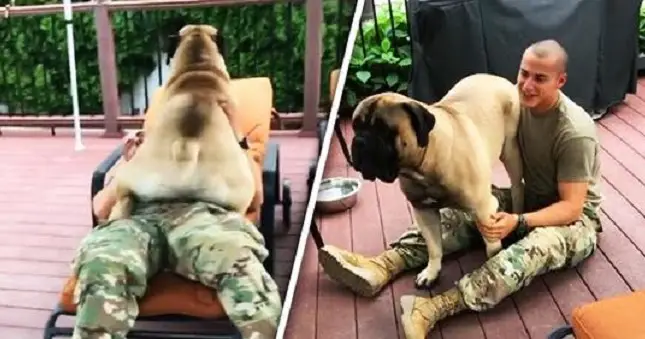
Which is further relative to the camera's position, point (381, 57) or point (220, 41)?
point (381, 57)

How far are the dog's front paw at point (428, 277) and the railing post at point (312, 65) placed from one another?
102cm

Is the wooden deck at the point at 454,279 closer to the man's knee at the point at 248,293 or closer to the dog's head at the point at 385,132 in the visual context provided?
the dog's head at the point at 385,132

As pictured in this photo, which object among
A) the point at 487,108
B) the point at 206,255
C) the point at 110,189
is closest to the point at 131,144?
the point at 110,189

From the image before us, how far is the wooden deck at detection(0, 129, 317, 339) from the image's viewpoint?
3.29 feet

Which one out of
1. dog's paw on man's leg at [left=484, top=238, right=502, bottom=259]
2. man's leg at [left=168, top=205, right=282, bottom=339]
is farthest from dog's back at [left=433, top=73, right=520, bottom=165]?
man's leg at [left=168, top=205, right=282, bottom=339]

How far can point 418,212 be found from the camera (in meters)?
2.15

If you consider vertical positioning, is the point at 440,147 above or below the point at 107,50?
below

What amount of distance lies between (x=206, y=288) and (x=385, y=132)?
76 centimetres

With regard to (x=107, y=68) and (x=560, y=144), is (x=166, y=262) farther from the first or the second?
(x=560, y=144)

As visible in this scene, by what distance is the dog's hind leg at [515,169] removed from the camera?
2.16 metres

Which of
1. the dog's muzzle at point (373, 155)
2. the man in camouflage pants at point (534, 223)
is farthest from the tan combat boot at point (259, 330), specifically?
the man in camouflage pants at point (534, 223)

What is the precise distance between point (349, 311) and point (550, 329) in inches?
19.6

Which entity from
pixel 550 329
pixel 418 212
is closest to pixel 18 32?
pixel 418 212

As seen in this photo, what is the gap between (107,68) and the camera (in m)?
0.99
